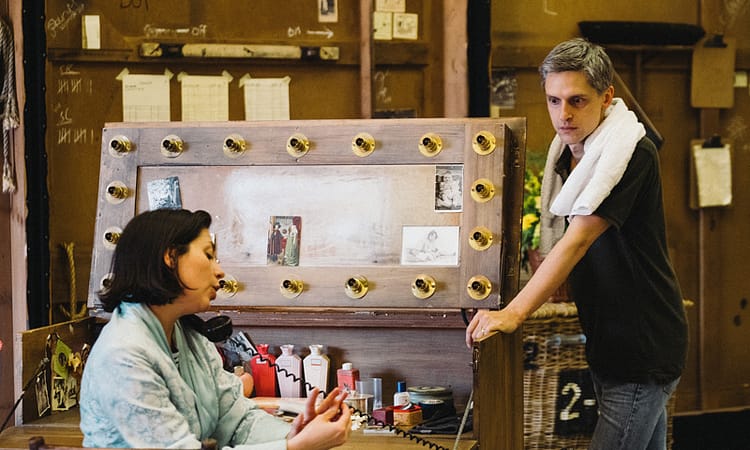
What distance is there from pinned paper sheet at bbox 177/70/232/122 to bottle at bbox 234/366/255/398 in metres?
1.70

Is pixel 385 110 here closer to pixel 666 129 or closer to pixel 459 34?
pixel 459 34

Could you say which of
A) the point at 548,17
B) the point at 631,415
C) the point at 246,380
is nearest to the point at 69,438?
the point at 246,380

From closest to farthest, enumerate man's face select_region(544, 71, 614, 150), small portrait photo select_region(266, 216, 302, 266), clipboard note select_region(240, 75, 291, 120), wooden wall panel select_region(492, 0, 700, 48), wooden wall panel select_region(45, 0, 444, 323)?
1. man's face select_region(544, 71, 614, 150)
2. small portrait photo select_region(266, 216, 302, 266)
3. wooden wall panel select_region(45, 0, 444, 323)
4. clipboard note select_region(240, 75, 291, 120)
5. wooden wall panel select_region(492, 0, 700, 48)

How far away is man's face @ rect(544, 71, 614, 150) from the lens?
2.72 meters

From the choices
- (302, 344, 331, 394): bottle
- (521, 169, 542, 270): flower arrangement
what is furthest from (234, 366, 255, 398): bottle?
(521, 169, 542, 270): flower arrangement

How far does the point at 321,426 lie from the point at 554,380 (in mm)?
2147

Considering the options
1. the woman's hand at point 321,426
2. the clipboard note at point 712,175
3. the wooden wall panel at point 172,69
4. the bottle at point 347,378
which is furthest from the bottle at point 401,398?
the clipboard note at point 712,175

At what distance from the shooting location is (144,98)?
4547mm

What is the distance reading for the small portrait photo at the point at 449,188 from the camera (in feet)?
10.0

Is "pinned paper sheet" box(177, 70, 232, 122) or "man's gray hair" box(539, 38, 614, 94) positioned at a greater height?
"pinned paper sheet" box(177, 70, 232, 122)

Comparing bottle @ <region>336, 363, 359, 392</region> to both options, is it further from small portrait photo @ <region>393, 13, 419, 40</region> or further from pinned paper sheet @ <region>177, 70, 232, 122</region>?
small portrait photo @ <region>393, 13, 419, 40</region>

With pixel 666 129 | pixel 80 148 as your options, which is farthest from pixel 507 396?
pixel 666 129

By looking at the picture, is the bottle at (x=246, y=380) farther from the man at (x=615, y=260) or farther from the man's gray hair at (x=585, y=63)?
the man's gray hair at (x=585, y=63)

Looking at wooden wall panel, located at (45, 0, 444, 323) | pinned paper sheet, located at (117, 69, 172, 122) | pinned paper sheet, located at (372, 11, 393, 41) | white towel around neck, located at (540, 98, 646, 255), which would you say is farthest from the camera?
pinned paper sheet, located at (372, 11, 393, 41)
